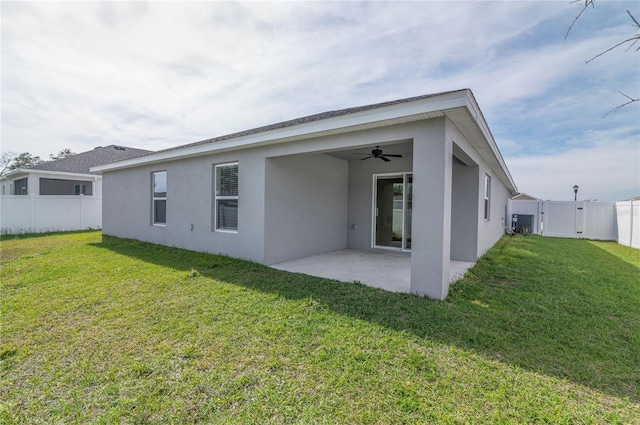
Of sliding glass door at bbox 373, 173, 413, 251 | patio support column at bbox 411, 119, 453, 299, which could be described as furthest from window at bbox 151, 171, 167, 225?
patio support column at bbox 411, 119, 453, 299

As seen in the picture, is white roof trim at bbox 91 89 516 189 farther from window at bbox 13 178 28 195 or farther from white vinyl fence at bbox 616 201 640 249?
window at bbox 13 178 28 195

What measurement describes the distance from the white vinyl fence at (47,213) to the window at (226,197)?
11.1 m

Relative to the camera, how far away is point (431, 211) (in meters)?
4.41

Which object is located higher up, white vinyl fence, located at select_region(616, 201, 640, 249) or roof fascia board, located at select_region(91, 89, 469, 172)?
roof fascia board, located at select_region(91, 89, 469, 172)

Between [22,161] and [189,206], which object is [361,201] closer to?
[189,206]

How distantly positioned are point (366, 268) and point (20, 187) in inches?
852

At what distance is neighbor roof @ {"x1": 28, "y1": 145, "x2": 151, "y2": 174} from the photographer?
51.0 ft

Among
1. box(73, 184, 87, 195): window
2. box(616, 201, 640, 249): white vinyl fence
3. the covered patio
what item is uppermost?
box(73, 184, 87, 195): window

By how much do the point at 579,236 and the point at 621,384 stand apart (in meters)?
16.3

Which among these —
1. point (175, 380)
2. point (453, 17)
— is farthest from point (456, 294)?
point (453, 17)

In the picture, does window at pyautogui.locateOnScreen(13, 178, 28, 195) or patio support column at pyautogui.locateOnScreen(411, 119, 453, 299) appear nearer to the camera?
patio support column at pyautogui.locateOnScreen(411, 119, 453, 299)

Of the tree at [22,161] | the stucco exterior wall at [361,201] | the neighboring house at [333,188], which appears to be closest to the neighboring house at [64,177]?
the neighboring house at [333,188]

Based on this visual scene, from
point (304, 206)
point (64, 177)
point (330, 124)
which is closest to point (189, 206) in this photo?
point (304, 206)

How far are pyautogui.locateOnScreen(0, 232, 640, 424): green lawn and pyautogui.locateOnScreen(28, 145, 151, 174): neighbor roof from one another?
11673 millimetres
